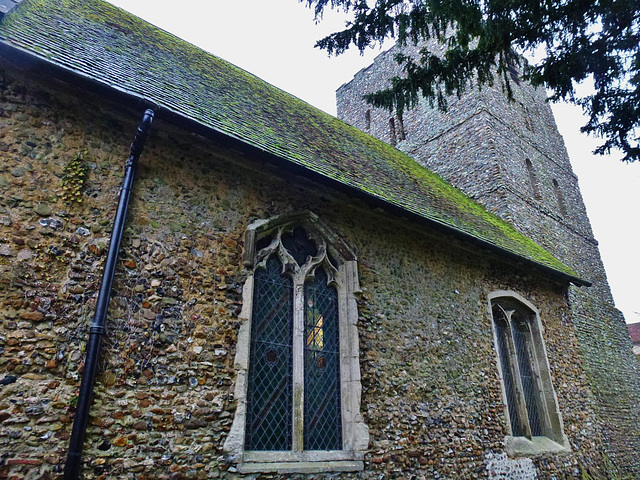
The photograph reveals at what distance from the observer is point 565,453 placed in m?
8.32

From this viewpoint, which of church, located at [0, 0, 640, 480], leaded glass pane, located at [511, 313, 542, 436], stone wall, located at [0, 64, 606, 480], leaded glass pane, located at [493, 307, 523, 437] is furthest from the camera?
leaded glass pane, located at [511, 313, 542, 436]

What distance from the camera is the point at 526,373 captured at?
8.91 metres

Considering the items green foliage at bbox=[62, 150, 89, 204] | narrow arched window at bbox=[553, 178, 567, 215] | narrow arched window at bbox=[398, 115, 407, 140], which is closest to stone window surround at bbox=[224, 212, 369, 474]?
green foliage at bbox=[62, 150, 89, 204]

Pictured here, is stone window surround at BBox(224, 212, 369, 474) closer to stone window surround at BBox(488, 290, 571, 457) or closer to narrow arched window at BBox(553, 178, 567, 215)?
stone window surround at BBox(488, 290, 571, 457)

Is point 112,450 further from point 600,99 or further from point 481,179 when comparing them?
point 481,179

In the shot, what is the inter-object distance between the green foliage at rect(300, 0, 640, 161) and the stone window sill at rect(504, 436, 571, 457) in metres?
4.92

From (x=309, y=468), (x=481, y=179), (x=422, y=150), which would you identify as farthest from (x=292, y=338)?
(x=422, y=150)

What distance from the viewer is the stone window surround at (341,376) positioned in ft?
15.1

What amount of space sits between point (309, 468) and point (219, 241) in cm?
280

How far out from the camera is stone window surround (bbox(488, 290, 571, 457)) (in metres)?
7.54

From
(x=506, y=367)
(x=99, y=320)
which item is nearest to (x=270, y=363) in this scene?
(x=99, y=320)

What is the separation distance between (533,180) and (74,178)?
1310 centimetres

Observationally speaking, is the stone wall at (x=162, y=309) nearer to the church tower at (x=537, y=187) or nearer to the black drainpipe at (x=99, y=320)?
the black drainpipe at (x=99, y=320)

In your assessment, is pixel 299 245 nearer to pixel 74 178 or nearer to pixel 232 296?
pixel 232 296
